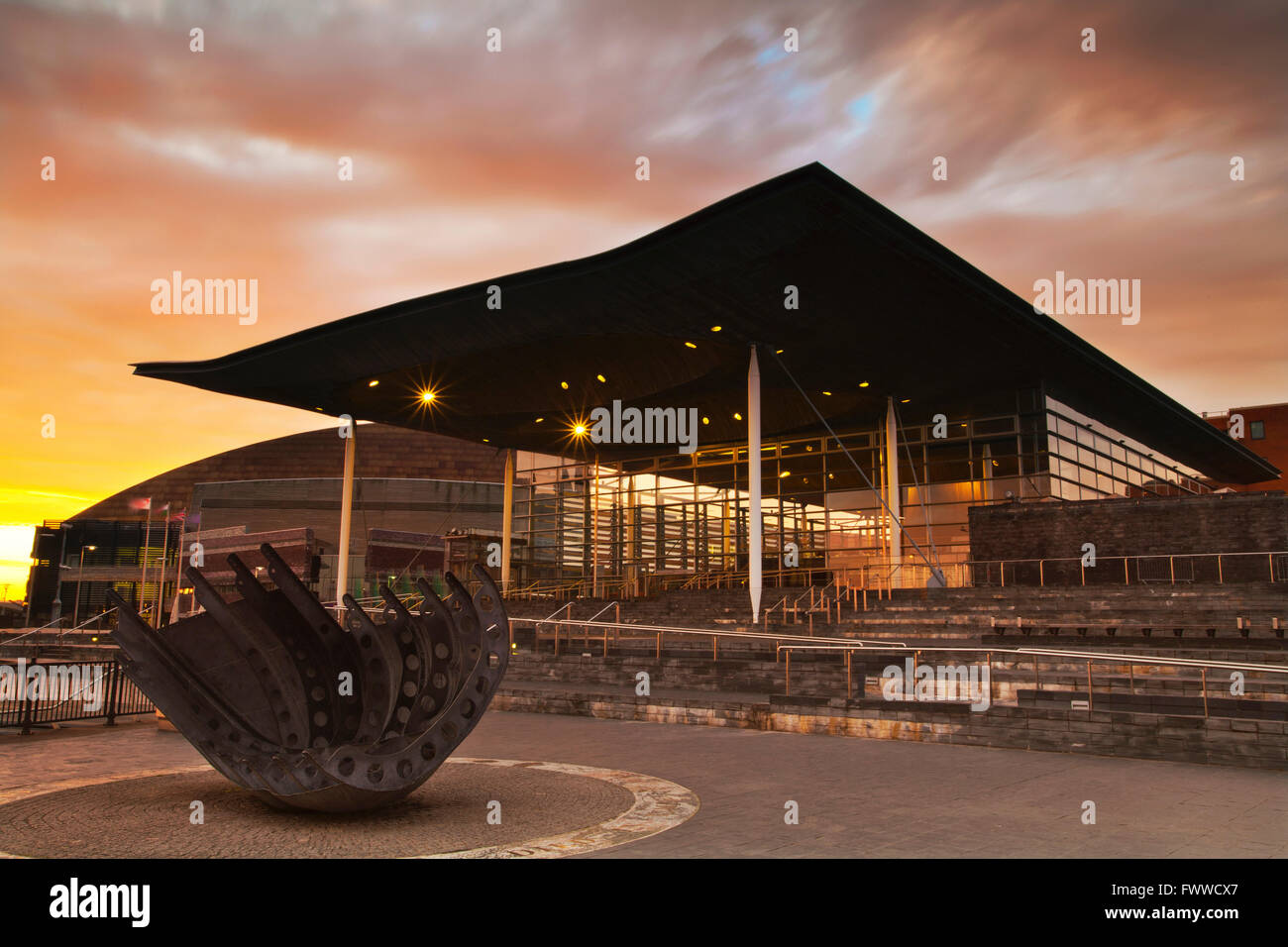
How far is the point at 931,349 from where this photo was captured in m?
27.8

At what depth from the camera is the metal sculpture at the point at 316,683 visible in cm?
718

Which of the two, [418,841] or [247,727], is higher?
[247,727]

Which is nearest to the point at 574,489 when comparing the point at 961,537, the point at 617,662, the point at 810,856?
the point at 961,537

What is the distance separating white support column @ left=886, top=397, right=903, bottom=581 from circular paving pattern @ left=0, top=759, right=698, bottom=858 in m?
24.5

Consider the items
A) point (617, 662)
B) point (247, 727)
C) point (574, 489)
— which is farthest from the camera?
point (574, 489)

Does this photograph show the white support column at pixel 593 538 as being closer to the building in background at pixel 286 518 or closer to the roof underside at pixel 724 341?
the roof underside at pixel 724 341

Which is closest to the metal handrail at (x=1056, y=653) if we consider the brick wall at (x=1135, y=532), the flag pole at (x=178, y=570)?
the brick wall at (x=1135, y=532)

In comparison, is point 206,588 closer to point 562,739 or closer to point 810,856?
point 810,856

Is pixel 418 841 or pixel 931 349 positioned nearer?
pixel 418 841

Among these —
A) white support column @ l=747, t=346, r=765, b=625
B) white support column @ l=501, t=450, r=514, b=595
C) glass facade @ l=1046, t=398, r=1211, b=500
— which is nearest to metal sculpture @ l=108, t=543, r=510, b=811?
white support column @ l=747, t=346, r=765, b=625

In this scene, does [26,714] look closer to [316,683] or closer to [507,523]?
[316,683]

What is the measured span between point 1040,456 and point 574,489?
1974 centimetres

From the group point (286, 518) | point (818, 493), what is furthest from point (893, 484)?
point (286, 518)

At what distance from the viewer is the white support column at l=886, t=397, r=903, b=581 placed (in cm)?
3275
